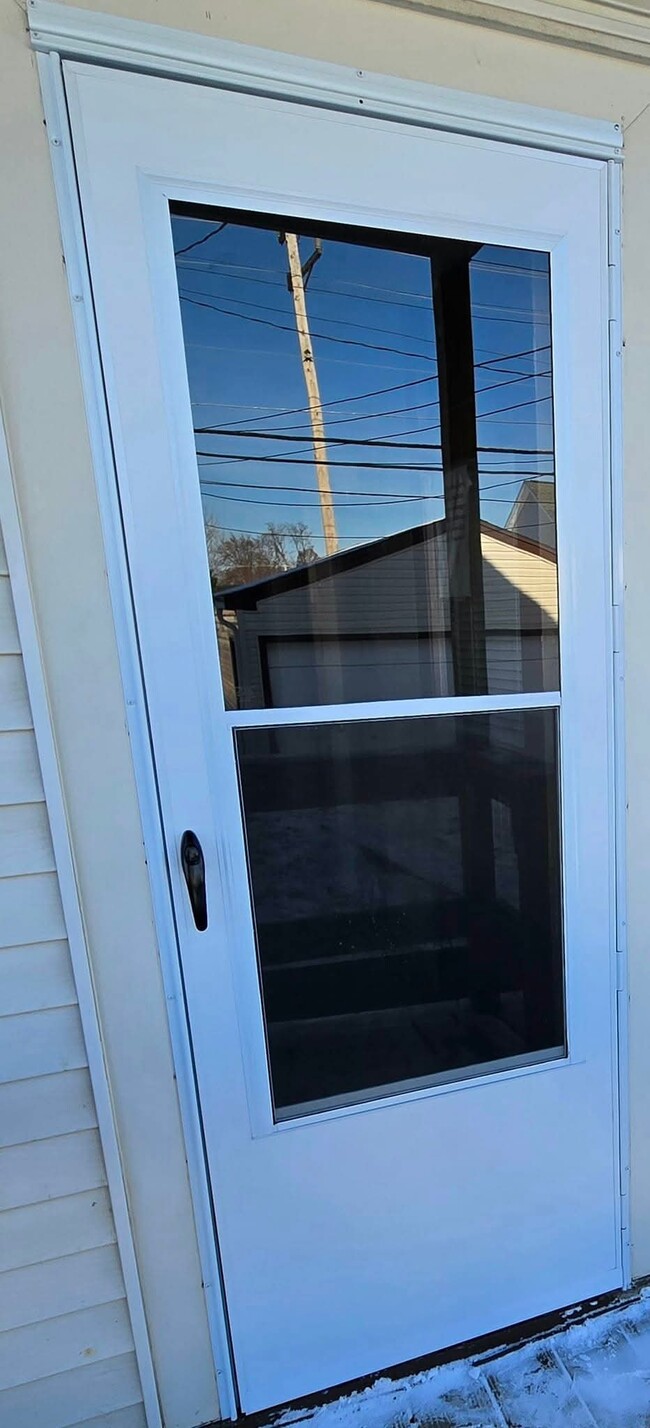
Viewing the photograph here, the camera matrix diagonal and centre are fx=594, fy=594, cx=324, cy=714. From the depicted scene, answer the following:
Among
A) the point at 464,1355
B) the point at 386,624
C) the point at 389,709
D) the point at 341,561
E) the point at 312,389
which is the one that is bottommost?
the point at 464,1355

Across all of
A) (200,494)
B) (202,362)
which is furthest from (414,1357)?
(202,362)

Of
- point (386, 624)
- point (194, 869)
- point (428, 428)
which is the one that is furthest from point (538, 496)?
point (194, 869)

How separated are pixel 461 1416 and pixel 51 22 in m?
2.18

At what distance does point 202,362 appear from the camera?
87cm

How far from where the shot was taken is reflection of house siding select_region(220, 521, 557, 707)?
930 mm

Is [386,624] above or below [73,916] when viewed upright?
above

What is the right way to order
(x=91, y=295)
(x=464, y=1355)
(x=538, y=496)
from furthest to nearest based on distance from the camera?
(x=464, y=1355) < (x=538, y=496) < (x=91, y=295)

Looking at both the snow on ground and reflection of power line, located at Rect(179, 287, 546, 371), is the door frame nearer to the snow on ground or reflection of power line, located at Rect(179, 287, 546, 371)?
reflection of power line, located at Rect(179, 287, 546, 371)

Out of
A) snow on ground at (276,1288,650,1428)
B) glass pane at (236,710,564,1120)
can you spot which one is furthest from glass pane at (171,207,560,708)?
snow on ground at (276,1288,650,1428)

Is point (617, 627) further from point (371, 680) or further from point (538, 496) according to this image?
point (371, 680)

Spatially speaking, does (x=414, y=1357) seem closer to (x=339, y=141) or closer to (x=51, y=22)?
(x=339, y=141)

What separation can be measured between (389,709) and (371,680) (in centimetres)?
6

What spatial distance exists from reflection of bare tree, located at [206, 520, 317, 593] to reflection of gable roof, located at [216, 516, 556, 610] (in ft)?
0.03

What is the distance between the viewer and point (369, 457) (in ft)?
3.13
